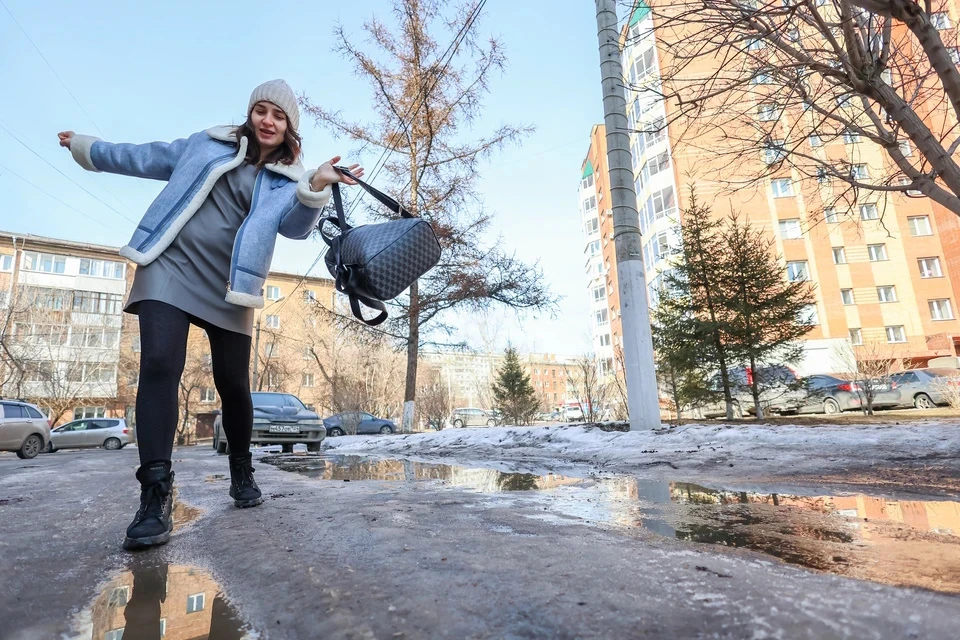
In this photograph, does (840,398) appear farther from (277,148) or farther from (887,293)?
(277,148)

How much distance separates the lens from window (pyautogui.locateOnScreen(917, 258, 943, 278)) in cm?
3102

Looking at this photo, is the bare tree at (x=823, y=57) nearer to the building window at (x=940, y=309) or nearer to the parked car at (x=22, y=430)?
the parked car at (x=22, y=430)

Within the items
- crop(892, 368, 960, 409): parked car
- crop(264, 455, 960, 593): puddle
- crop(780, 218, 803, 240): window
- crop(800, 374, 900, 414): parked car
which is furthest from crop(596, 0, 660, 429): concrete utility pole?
crop(780, 218, 803, 240): window

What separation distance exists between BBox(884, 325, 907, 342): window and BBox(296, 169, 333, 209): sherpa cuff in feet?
122

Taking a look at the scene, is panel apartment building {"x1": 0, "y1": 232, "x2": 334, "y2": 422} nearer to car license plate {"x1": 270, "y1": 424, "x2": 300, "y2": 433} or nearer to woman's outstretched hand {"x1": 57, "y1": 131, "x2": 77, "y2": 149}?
car license plate {"x1": 270, "y1": 424, "x2": 300, "y2": 433}

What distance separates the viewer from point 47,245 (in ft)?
122

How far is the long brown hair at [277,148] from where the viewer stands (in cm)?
241

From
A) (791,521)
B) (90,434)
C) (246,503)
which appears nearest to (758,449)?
(791,521)

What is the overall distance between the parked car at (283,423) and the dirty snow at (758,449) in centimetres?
456

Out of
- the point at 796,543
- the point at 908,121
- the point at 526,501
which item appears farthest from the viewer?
the point at 908,121

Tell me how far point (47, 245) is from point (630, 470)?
46515mm

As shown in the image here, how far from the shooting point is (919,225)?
31781mm

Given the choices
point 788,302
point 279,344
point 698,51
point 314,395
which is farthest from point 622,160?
point 314,395

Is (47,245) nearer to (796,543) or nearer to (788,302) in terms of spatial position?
(788,302)
